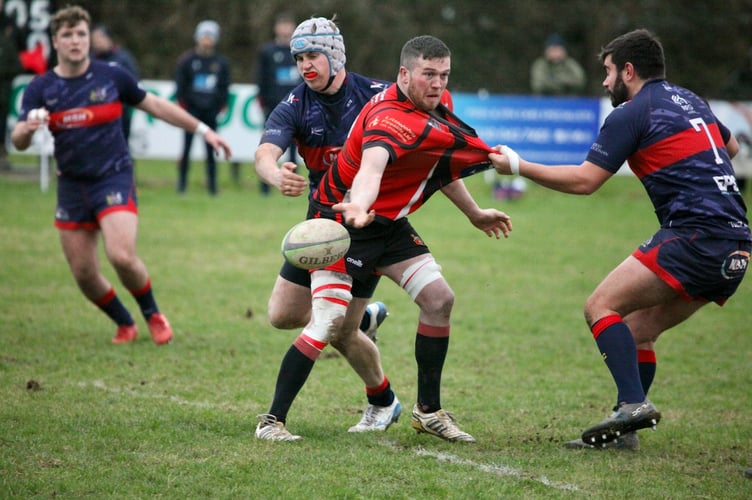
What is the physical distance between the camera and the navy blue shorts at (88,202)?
7.57 meters

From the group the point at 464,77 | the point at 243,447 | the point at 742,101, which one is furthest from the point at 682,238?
the point at 464,77

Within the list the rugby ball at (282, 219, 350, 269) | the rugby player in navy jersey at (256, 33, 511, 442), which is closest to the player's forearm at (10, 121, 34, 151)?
the rugby player in navy jersey at (256, 33, 511, 442)

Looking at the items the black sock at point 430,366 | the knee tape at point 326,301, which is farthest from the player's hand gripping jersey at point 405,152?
the black sock at point 430,366

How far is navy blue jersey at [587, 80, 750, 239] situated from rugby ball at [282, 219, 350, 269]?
148 cm

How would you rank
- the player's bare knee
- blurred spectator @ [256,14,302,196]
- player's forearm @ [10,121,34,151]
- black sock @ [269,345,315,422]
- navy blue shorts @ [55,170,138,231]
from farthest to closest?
blurred spectator @ [256,14,302,196]
navy blue shorts @ [55,170,138,231]
player's forearm @ [10,121,34,151]
the player's bare knee
black sock @ [269,345,315,422]

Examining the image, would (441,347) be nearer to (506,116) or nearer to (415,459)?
(415,459)

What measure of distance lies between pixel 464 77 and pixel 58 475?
24.8 meters

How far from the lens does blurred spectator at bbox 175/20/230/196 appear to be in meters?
15.8

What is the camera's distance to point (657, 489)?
4.72m

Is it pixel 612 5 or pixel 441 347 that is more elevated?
pixel 612 5

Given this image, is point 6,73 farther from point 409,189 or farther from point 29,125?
point 409,189

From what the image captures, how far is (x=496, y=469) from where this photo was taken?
16.3 feet

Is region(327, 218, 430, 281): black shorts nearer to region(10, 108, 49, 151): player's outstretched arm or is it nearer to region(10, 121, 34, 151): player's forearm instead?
region(10, 108, 49, 151): player's outstretched arm

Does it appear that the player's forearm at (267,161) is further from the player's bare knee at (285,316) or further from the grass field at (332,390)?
the grass field at (332,390)
